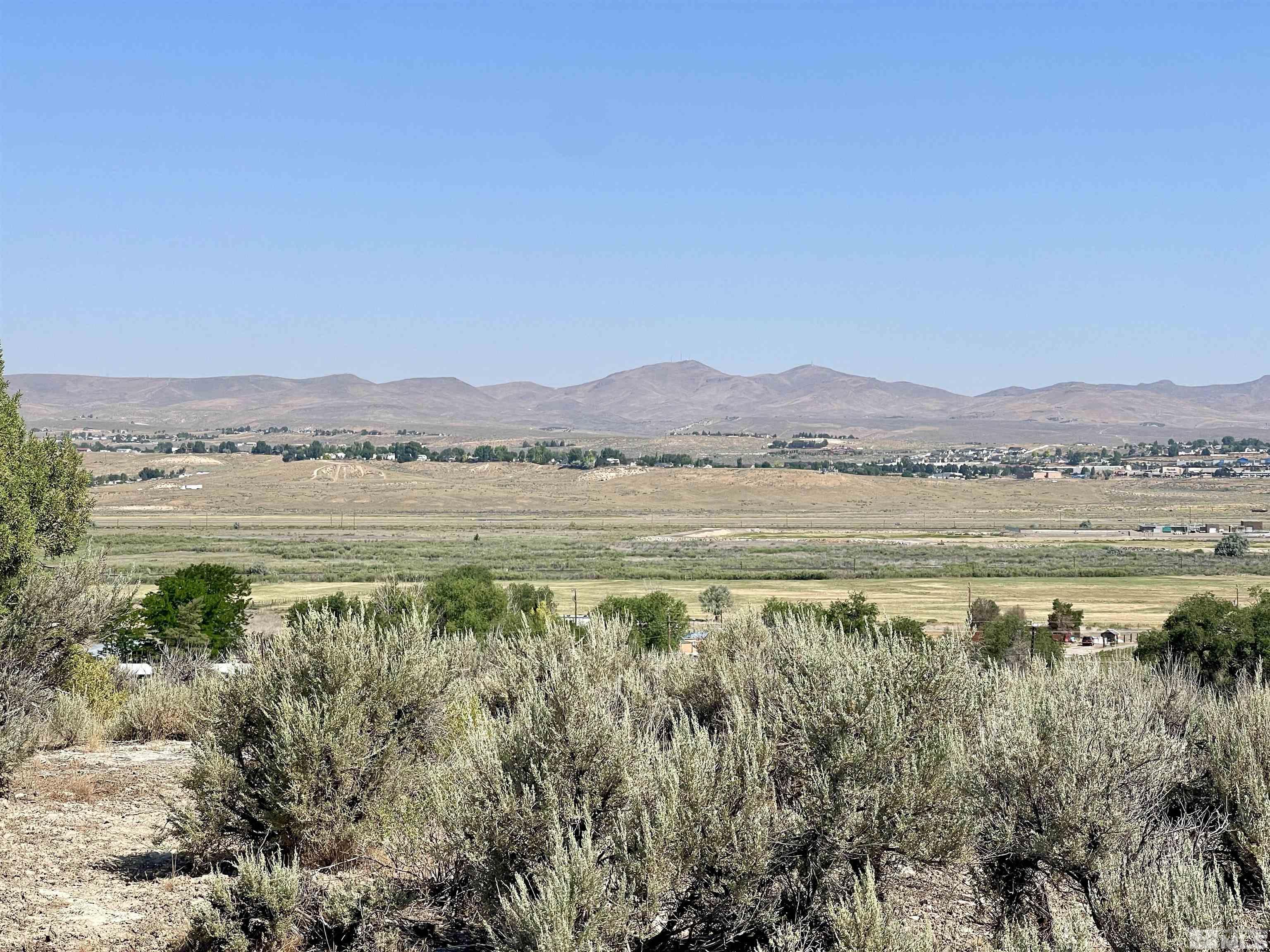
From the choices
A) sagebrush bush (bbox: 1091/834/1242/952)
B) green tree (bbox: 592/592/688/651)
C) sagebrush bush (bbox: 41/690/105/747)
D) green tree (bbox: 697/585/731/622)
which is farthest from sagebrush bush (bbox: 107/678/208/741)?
green tree (bbox: 697/585/731/622)

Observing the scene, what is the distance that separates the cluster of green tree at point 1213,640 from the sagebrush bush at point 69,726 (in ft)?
69.0

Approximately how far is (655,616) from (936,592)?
25.8m

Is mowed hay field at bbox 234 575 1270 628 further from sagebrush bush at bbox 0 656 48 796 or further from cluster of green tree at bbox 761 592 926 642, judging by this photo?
sagebrush bush at bbox 0 656 48 796

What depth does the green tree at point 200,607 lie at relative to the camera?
3102 cm

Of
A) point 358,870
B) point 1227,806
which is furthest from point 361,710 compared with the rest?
Answer: point 1227,806

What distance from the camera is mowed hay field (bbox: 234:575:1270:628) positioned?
2057 inches

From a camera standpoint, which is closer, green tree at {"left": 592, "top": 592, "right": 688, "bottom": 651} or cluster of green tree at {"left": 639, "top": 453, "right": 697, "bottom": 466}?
green tree at {"left": 592, "top": 592, "right": 688, "bottom": 651}

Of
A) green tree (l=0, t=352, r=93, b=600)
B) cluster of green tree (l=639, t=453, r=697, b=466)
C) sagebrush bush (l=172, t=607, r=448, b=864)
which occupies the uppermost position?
green tree (l=0, t=352, r=93, b=600)

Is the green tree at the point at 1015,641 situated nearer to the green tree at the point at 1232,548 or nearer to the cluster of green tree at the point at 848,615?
the cluster of green tree at the point at 848,615

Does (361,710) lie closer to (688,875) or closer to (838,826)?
(688,875)

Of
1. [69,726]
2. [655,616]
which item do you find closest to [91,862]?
[69,726]

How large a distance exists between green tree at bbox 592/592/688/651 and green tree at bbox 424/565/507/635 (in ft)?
10.8

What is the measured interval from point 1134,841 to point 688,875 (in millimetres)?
3169

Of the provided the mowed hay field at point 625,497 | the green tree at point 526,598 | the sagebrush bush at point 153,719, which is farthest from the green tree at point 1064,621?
the mowed hay field at point 625,497
